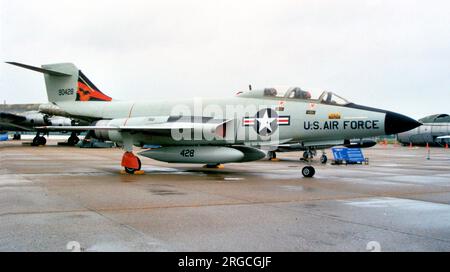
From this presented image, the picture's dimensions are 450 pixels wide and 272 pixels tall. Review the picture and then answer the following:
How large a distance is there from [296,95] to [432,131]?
4011 centimetres

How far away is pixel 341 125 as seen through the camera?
1162cm

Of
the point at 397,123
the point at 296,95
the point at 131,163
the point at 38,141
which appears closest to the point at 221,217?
the point at 397,123

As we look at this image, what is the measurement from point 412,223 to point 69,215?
15.6 feet

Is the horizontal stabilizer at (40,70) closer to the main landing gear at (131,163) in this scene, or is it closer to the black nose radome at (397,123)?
the main landing gear at (131,163)

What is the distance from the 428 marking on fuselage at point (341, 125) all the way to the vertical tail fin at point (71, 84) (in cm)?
812

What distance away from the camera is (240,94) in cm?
1338

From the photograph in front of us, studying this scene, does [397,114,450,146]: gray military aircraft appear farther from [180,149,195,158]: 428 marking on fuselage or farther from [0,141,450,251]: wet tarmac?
[0,141,450,251]: wet tarmac

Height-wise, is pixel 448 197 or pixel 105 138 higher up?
pixel 105 138

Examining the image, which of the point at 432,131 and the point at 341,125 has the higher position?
the point at 341,125

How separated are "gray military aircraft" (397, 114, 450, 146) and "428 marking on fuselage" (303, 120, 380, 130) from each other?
3777 cm

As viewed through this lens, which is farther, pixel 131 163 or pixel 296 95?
pixel 131 163

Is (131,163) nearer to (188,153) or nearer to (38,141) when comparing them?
(188,153)
